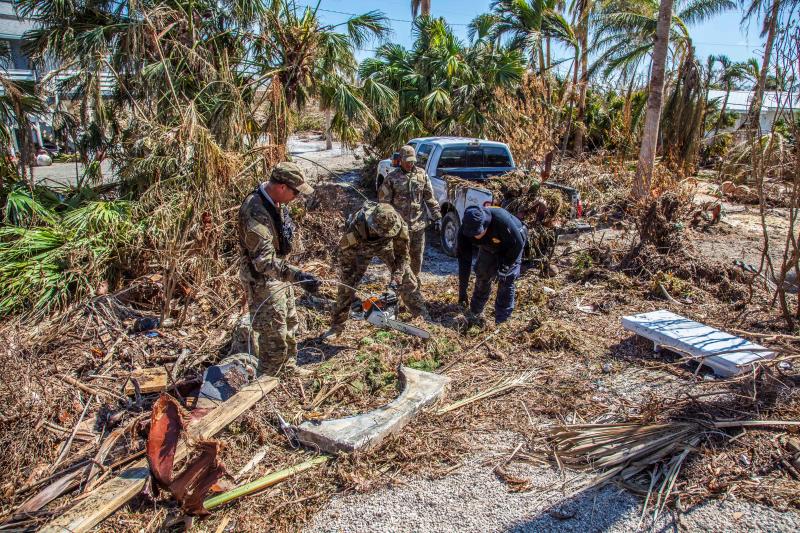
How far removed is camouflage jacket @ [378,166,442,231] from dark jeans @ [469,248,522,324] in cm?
113

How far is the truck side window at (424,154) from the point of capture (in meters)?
8.87

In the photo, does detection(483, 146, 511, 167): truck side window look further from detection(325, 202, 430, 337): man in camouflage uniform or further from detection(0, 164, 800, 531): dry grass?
detection(325, 202, 430, 337): man in camouflage uniform

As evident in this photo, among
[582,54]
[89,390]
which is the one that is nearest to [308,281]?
[89,390]

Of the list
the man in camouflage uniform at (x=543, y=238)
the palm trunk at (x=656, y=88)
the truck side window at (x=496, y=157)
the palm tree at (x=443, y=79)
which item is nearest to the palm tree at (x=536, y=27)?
the palm tree at (x=443, y=79)

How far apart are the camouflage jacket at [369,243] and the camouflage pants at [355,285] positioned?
0.08 ft

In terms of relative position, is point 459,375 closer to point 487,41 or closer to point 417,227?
point 417,227

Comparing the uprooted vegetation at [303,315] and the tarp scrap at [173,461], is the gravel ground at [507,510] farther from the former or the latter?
the tarp scrap at [173,461]

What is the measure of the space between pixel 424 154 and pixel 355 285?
13.7 feet

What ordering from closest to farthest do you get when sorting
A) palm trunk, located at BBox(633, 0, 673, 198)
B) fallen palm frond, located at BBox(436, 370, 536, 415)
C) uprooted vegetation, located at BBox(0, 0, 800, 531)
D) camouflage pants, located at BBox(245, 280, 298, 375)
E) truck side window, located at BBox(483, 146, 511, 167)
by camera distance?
uprooted vegetation, located at BBox(0, 0, 800, 531)
fallen palm frond, located at BBox(436, 370, 536, 415)
camouflage pants, located at BBox(245, 280, 298, 375)
truck side window, located at BBox(483, 146, 511, 167)
palm trunk, located at BBox(633, 0, 673, 198)

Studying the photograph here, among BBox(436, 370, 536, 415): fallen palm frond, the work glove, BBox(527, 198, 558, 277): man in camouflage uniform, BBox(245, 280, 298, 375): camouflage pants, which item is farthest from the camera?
BBox(527, 198, 558, 277): man in camouflage uniform

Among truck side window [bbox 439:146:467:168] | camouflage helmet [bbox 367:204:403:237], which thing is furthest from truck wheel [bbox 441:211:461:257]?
camouflage helmet [bbox 367:204:403:237]

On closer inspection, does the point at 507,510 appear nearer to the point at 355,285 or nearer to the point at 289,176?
the point at 289,176

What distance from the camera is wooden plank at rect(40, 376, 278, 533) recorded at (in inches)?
110

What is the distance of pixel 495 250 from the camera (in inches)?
221
